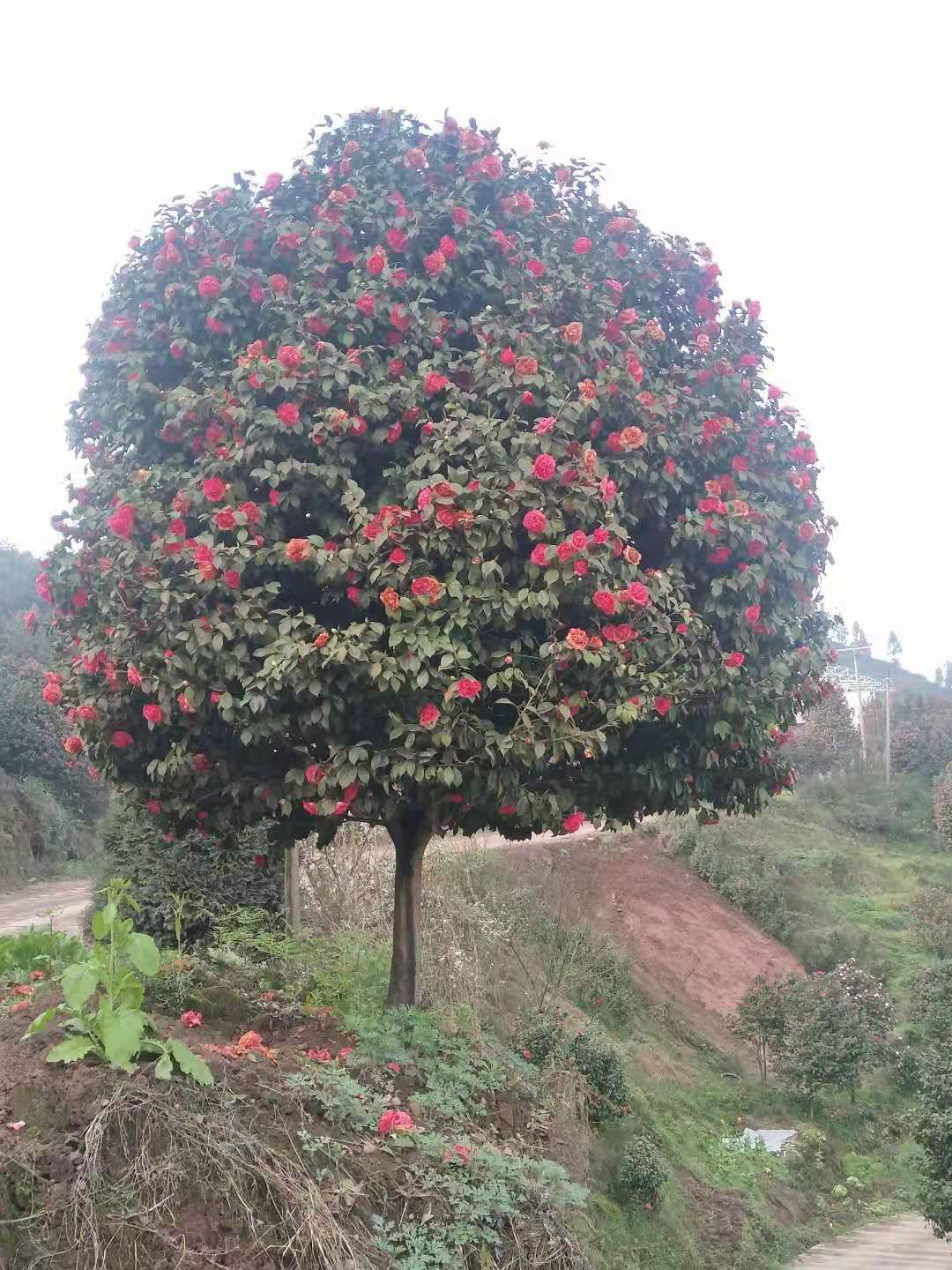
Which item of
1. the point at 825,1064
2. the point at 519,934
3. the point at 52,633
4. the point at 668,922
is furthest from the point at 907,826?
the point at 52,633

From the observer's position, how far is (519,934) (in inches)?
576

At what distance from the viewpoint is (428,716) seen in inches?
171

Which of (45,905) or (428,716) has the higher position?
(428,716)

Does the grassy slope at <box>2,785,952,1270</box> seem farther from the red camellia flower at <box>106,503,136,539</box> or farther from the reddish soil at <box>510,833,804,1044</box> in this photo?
the red camellia flower at <box>106,503,136,539</box>

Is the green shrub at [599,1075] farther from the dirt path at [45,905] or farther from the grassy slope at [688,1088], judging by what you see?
the dirt path at [45,905]

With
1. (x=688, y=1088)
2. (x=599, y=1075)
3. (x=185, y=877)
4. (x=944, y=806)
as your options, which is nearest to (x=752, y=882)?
(x=944, y=806)

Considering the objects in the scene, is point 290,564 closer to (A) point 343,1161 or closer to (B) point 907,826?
(A) point 343,1161

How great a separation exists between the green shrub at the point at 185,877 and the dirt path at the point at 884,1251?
6.17 meters

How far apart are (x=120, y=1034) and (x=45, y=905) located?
15.3 metres

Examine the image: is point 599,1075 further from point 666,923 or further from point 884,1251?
point 666,923

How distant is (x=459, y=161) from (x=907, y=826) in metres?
30.3

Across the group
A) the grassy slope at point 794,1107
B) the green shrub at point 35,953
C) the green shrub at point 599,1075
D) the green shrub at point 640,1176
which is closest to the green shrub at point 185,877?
the green shrub at point 35,953

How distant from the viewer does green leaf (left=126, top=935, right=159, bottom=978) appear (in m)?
3.75

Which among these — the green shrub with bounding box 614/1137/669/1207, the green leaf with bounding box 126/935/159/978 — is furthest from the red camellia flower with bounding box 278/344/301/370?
the green shrub with bounding box 614/1137/669/1207
